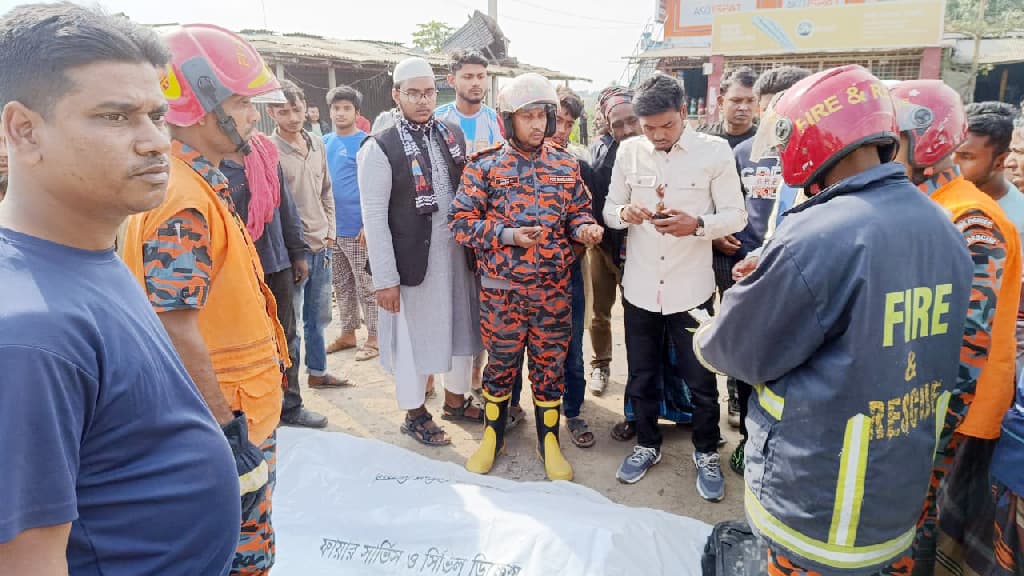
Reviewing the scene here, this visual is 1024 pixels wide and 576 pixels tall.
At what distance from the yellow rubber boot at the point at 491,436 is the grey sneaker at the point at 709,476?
111cm

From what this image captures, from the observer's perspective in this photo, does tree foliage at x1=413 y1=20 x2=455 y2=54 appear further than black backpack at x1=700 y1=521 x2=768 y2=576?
Yes

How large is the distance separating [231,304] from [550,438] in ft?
7.45

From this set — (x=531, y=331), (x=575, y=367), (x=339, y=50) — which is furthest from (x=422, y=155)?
(x=339, y=50)

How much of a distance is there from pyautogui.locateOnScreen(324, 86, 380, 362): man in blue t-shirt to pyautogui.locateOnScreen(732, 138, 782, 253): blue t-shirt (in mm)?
3044

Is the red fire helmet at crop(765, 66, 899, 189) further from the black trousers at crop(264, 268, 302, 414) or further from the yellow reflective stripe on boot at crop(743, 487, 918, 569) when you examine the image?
the black trousers at crop(264, 268, 302, 414)

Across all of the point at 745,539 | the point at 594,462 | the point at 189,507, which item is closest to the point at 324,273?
the point at 594,462

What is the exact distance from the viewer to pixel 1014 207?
2523 millimetres

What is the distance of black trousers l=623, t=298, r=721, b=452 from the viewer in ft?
11.1

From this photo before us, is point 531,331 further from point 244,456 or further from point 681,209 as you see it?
point 244,456

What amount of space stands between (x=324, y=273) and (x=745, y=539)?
3522mm

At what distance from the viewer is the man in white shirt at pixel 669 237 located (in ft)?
10.3

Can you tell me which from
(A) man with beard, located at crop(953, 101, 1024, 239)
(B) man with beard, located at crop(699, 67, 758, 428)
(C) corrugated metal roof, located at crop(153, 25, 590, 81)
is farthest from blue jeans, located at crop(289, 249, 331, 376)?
(C) corrugated metal roof, located at crop(153, 25, 590, 81)

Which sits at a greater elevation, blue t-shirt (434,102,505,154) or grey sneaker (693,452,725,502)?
blue t-shirt (434,102,505,154)

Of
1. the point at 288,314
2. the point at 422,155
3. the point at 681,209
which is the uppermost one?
the point at 422,155
